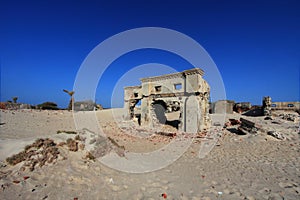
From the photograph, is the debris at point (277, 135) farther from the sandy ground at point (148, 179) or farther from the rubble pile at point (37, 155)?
the rubble pile at point (37, 155)

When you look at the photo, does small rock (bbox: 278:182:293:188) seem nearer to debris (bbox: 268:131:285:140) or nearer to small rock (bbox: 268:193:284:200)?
small rock (bbox: 268:193:284:200)

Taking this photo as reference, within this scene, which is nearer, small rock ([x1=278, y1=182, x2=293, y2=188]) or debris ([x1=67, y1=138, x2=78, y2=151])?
small rock ([x1=278, y1=182, x2=293, y2=188])

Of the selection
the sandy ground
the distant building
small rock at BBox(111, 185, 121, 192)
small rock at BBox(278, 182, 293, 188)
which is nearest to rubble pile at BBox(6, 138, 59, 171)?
the sandy ground

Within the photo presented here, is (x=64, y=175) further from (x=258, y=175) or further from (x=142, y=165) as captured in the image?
(x=258, y=175)

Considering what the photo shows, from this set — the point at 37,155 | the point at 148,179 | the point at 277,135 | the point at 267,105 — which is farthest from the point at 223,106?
the point at 37,155

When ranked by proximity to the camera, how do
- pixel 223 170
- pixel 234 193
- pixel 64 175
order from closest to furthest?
pixel 64 175, pixel 234 193, pixel 223 170

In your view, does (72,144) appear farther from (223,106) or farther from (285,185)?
(223,106)

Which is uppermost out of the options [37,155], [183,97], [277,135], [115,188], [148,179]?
[183,97]

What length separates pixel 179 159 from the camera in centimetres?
681


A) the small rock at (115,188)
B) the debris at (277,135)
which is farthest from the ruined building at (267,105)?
the small rock at (115,188)

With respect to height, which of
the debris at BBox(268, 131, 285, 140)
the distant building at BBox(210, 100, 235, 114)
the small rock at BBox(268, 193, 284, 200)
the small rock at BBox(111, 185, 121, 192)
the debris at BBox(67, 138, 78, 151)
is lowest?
the small rock at BBox(268, 193, 284, 200)

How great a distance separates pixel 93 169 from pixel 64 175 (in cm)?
85

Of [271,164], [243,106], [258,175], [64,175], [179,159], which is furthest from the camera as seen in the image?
[243,106]

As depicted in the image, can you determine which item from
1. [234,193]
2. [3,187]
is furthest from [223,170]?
[3,187]
